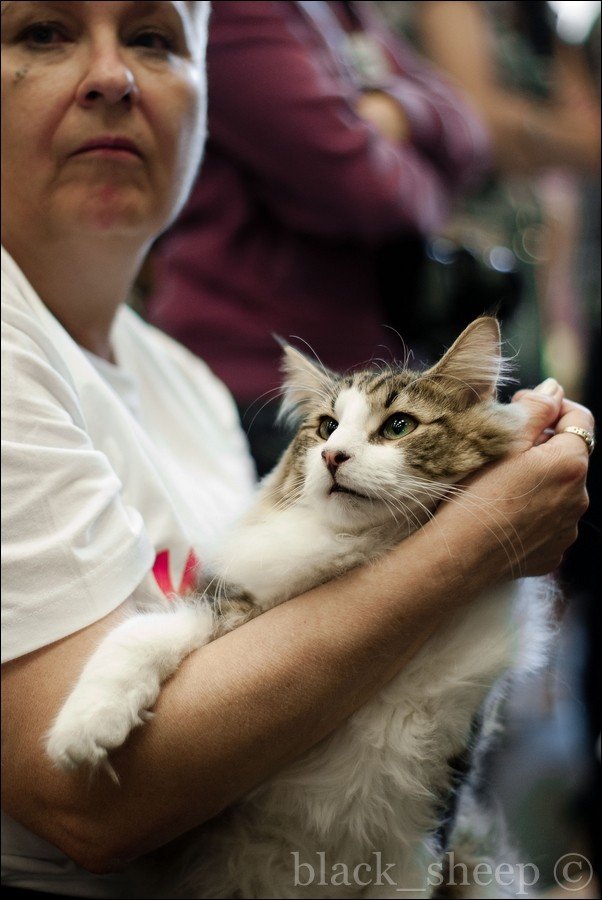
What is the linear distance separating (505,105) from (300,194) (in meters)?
0.45

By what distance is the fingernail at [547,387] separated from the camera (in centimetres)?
75

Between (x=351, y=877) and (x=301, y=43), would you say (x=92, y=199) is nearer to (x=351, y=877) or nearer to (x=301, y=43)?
(x=301, y=43)

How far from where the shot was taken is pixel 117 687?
69cm

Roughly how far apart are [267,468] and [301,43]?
0.56m

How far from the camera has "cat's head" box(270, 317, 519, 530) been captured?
74 cm

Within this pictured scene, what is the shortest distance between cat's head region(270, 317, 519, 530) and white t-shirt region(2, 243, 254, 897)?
21cm

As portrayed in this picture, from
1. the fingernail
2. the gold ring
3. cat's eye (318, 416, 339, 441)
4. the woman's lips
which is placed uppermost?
the woman's lips

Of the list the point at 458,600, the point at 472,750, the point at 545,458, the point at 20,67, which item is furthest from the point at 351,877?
the point at 20,67

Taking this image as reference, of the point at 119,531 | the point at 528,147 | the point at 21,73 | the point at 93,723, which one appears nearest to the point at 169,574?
the point at 119,531

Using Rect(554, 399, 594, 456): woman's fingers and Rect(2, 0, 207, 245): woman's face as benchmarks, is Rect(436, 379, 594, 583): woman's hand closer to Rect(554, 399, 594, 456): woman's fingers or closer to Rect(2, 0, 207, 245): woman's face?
Rect(554, 399, 594, 456): woman's fingers

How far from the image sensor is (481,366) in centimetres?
74

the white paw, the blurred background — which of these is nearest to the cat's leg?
the white paw

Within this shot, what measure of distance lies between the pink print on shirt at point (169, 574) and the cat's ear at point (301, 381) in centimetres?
22

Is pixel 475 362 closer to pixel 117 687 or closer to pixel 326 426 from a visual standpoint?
pixel 326 426
